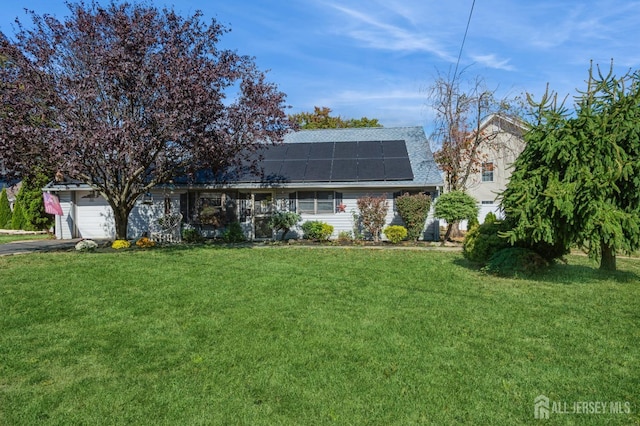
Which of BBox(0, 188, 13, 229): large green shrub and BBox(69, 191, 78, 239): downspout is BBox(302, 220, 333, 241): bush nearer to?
BBox(69, 191, 78, 239): downspout

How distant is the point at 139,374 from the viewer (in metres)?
4.03

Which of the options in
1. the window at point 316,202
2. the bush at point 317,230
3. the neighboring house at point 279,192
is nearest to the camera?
the bush at point 317,230

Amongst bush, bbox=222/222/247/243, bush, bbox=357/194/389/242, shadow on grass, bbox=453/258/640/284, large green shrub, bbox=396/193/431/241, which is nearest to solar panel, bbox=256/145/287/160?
bush, bbox=222/222/247/243

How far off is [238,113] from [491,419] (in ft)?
38.6

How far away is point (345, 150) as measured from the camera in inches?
737

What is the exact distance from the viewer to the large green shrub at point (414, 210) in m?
15.1

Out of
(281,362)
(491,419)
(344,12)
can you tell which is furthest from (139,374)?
(344,12)

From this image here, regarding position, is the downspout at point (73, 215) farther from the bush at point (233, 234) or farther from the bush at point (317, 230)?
the bush at point (317, 230)

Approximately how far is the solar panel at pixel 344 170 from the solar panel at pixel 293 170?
4.06ft

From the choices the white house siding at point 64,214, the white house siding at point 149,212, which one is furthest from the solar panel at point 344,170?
the white house siding at point 64,214

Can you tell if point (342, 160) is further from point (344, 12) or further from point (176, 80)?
point (176, 80)

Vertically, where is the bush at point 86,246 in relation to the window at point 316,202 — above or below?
below

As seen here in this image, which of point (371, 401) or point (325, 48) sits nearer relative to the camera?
point (371, 401)

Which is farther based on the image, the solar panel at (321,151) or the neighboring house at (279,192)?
the solar panel at (321,151)
